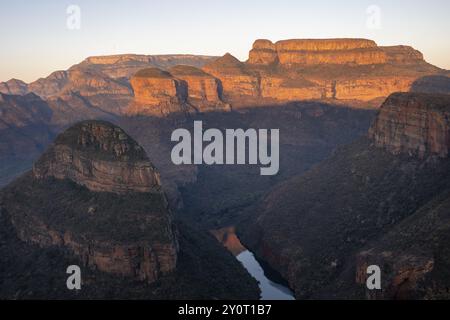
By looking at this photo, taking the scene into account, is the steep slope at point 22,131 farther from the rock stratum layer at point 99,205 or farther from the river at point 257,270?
the rock stratum layer at point 99,205

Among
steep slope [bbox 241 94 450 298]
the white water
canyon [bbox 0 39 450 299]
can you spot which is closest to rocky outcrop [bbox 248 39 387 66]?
canyon [bbox 0 39 450 299]

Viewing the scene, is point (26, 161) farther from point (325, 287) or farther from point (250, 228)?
point (325, 287)

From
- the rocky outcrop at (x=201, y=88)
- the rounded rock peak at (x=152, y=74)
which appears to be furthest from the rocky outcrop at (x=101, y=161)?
the rocky outcrop at (x=201, y=88)

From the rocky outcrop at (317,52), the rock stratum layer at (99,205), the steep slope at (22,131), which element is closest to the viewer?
the rock stratum layer at (99,205)

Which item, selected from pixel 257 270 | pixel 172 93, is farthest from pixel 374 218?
pixel 172 93

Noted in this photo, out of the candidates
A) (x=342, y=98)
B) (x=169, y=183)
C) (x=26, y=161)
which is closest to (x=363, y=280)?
(x=169, y=183)

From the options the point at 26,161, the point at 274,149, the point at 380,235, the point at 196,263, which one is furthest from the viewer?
the point at 26,161
